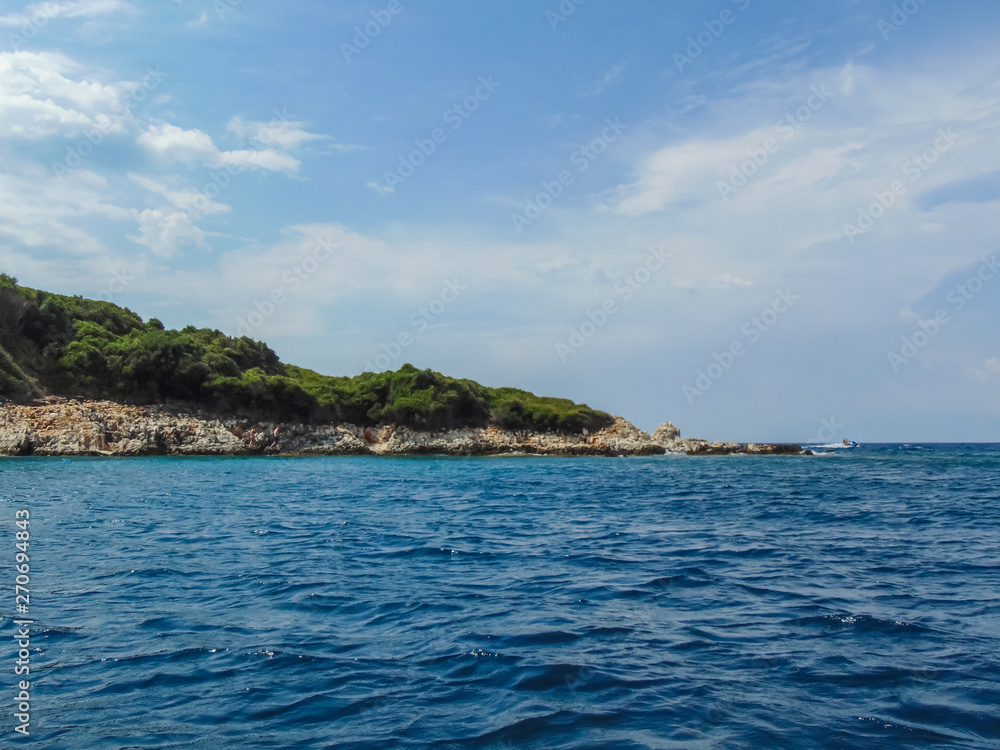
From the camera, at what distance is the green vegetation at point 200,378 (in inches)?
2491

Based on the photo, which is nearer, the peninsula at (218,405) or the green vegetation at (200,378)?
the peninsula at (218,405)

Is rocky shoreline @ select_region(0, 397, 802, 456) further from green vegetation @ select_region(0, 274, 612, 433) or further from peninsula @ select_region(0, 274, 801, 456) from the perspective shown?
green vegetation @ select_region(0, 274, 612, 433)

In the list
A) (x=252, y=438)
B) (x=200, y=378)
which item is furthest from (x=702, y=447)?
(x=200, y=378)

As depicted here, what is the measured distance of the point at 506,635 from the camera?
8.38 m

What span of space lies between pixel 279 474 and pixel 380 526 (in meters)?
26.0

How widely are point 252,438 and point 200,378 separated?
8.38m

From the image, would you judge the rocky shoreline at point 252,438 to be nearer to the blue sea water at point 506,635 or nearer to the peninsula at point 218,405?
the peninsula at point 218,405

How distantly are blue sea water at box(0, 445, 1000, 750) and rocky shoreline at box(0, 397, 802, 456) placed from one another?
145 ft

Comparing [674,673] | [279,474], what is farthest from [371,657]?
[279,474]

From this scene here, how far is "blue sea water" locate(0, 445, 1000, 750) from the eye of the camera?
5.85 metres

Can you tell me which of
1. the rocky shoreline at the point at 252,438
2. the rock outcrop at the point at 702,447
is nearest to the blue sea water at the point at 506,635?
the rocky shoreline at the point at 252,438

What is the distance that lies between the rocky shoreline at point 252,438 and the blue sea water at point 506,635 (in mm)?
44073

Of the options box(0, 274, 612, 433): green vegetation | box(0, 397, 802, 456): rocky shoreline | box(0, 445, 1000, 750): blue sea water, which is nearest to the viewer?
box(0, 445, 1000, 750): blue sea water

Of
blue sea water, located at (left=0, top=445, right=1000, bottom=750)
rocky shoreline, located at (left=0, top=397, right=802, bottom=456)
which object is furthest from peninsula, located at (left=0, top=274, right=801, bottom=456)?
blue sea water, located at (left=0, top=445, right=1000, bottom=750)
